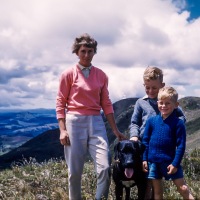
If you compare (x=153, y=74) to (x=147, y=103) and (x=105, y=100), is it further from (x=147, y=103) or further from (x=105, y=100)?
(x=105, y=100)

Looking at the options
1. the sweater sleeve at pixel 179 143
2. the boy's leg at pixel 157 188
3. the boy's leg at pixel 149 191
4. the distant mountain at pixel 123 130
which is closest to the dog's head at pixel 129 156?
the boy's leg at pixel 157 188

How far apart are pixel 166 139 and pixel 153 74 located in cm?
105

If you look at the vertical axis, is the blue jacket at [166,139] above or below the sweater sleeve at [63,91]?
below

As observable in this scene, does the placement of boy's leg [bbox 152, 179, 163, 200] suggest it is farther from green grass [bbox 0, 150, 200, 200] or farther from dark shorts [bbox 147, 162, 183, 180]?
green grass [bbox 0, 150, 200, 200]

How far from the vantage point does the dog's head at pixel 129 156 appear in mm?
5395

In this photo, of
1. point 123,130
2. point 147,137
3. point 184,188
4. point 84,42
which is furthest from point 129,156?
point 123,130

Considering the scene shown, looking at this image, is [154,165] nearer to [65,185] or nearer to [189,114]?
[65,185]

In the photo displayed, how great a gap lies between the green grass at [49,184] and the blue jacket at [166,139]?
5.10 feet

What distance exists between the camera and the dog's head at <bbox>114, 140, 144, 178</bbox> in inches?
212

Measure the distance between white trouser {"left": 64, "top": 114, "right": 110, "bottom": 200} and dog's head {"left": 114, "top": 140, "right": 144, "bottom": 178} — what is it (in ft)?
0.86

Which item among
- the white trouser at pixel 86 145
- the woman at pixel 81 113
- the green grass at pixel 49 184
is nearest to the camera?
the white trouser at pixel 86 145

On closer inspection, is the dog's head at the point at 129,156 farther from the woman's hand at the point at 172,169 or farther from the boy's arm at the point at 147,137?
the woman's hand at the point at 172,169

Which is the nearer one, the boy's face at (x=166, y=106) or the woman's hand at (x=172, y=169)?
the woman's hand at (x=172, y=169)

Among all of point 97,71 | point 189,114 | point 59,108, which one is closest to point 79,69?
point 97,71
